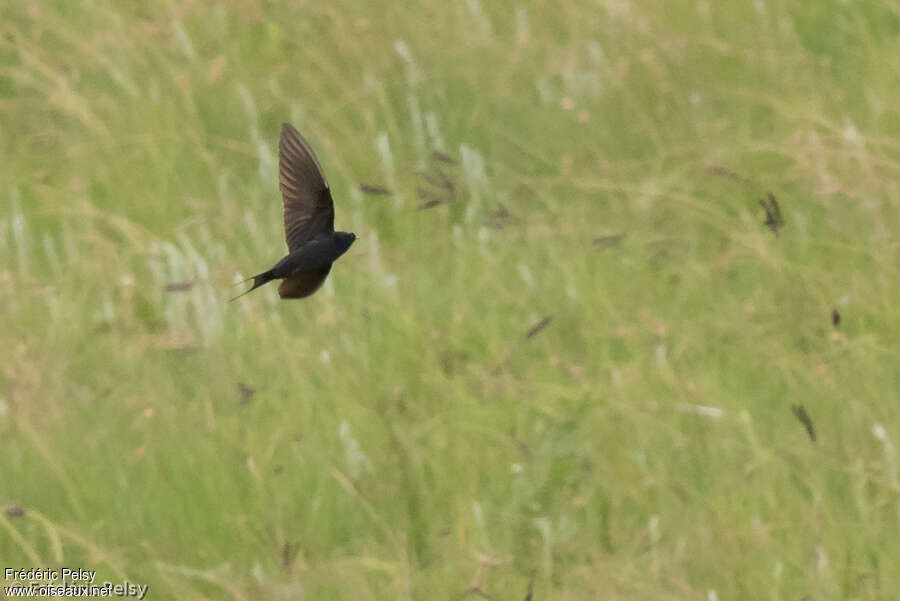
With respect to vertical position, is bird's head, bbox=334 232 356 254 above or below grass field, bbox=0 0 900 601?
above

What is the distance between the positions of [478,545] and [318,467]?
365 mm

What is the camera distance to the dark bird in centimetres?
224

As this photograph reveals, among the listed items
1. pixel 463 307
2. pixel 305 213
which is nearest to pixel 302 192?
pixel 305 213

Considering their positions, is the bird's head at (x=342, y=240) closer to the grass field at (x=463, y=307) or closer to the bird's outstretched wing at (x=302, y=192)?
the bird's outstretched wing at (x=302, y=192)

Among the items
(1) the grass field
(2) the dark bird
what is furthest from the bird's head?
(1) the grass field

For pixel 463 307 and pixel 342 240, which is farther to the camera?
pixel 463 307

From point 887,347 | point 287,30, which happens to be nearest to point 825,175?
point 887,347

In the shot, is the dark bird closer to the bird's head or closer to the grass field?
the bird's head

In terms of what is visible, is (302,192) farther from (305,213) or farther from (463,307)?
(463,307)

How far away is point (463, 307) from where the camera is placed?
334 centimetres

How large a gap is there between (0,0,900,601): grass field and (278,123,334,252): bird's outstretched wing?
54 cm

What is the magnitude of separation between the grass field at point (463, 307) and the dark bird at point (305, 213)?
0.47 m

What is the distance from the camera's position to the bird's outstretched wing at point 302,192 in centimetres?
227

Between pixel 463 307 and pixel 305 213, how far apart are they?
42.6 inches
